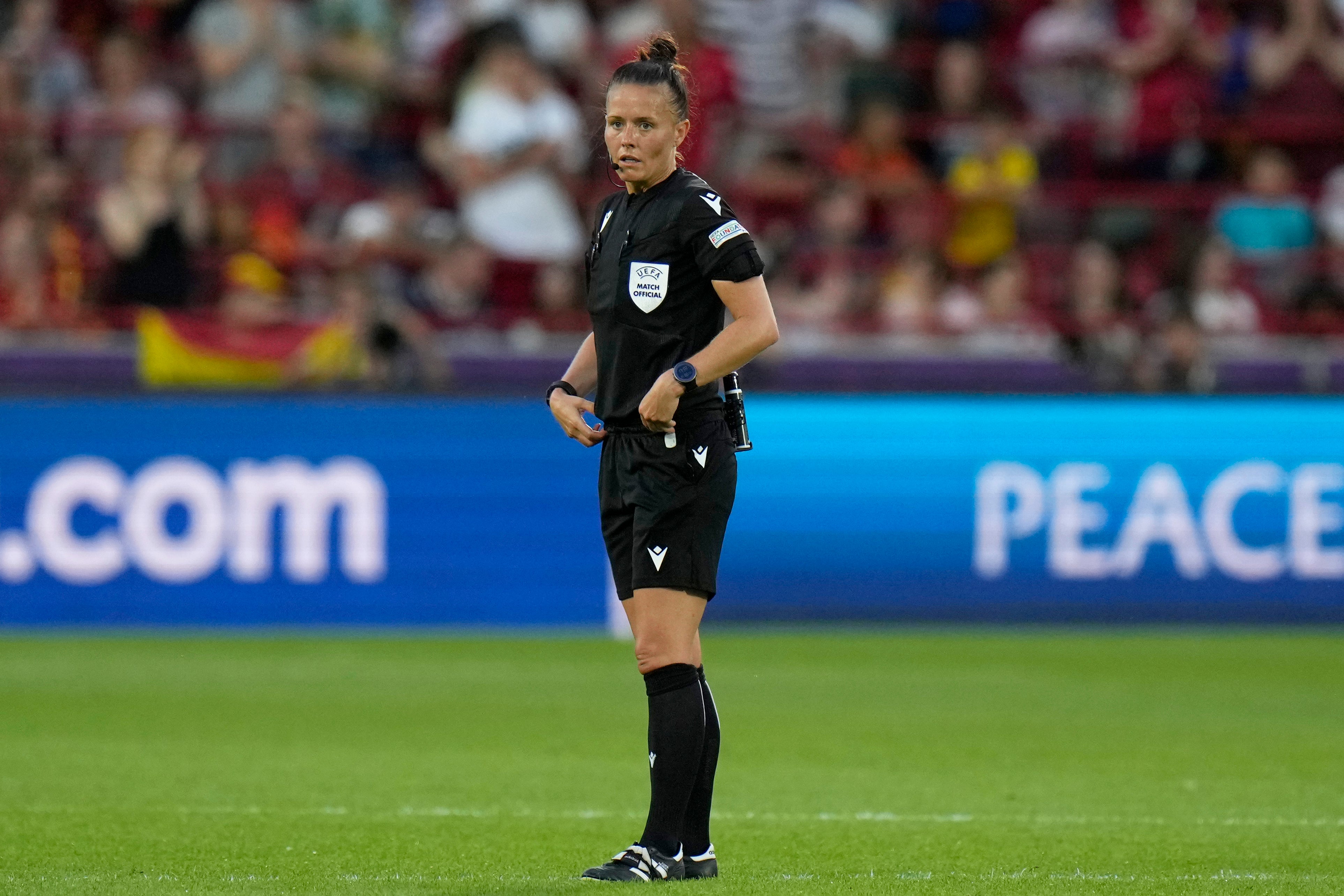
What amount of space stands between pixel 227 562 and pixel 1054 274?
6.70 m

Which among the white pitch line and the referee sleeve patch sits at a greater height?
the referee sleeve patch

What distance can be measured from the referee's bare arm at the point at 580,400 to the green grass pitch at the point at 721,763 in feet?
3.75

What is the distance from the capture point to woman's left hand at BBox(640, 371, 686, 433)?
5.31 metres

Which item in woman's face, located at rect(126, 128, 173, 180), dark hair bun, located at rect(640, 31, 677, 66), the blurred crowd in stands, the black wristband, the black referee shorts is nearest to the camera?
the black referee shorts

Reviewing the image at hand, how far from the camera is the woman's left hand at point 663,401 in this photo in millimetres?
5309

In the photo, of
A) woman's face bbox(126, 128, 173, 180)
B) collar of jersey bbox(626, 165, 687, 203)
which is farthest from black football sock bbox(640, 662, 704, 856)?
woman's face bbox(126, 128, 173, 180)

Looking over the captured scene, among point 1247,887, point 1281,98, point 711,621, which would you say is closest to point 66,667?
point 711,621

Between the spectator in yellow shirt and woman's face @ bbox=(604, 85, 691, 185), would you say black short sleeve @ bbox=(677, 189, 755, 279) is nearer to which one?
woman's face @ bbox=(604, 85, 691, 185)

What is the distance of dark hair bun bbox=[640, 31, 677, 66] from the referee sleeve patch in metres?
0.47

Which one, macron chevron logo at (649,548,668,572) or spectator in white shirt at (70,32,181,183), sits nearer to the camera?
macron chevron logo at (649,548,668,572)

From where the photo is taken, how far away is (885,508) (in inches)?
504

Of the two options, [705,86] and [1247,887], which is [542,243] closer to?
[705,86]

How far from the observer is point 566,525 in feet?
41.1

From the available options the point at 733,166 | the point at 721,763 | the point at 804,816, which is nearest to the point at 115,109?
the point at 733,166
